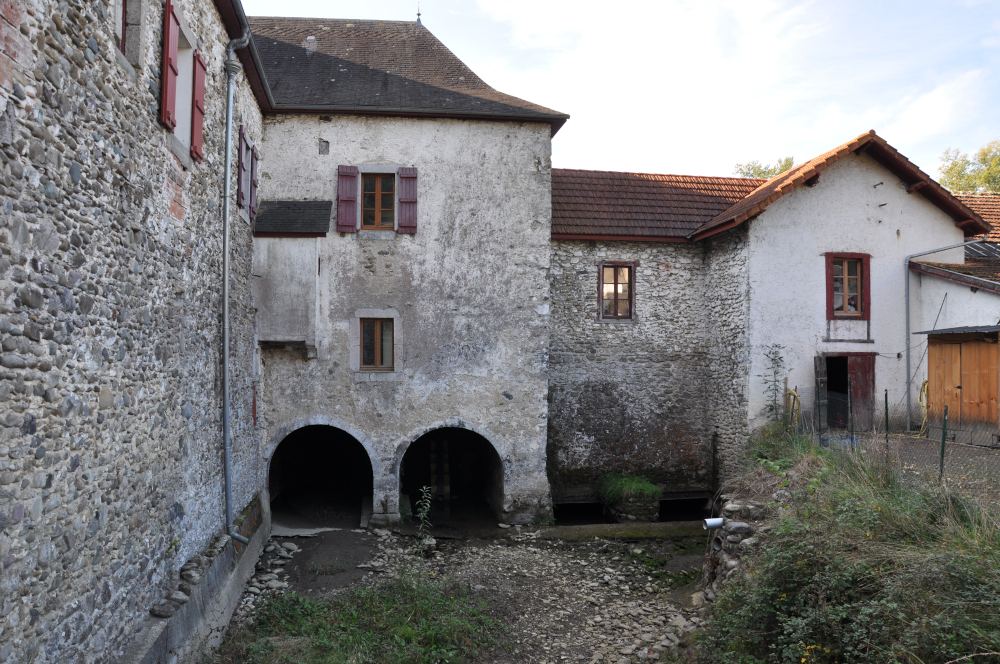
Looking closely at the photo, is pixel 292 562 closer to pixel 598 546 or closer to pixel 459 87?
pixel 598 546

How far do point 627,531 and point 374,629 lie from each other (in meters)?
5.46

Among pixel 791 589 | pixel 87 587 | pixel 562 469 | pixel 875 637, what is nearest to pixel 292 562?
pixel 87 587

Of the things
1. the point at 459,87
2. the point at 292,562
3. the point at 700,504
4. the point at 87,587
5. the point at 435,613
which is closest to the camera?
the point at 87,587

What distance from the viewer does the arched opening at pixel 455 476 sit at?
448 inches

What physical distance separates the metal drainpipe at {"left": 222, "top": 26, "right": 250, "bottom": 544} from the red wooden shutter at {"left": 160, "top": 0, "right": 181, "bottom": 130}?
204cm

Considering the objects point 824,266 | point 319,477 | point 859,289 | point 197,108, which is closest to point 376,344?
point 319,477

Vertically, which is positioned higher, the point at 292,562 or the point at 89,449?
the point at 89,449

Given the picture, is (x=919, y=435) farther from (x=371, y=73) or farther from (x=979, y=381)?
(x=371, y=73)

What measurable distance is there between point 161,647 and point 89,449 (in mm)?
1915

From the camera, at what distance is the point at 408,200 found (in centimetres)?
1040

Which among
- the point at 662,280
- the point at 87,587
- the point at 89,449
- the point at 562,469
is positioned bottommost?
the point at 562,469

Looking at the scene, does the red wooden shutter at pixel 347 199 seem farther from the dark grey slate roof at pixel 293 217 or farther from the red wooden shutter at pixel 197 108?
the red wooden shutter at pixel 197 108

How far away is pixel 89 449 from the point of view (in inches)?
163

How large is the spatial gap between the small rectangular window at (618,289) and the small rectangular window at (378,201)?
4.60 meters
